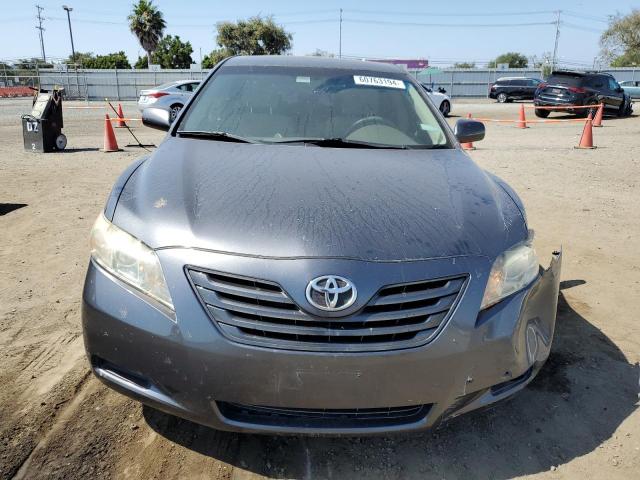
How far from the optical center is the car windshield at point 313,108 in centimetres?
315

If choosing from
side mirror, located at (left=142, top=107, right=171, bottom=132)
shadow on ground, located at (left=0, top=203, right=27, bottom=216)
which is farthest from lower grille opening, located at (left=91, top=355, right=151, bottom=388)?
shadow on ground, located at (left=0, top=203, right=27, bottom=216)

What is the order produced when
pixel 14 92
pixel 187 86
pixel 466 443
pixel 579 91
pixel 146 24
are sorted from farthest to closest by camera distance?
pixel 146 24 < pixel 14 92 < pixel 579 91 < pixel 187 86 < pixel 466 443

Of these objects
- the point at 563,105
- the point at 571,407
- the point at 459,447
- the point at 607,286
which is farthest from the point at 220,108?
the point at 563,105

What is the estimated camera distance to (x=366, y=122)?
3.30 m

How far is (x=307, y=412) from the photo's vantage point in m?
1.88

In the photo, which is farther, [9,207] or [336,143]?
[9,207]

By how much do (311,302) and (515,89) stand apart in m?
32.2

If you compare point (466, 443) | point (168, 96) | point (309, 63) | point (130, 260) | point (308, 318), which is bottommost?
point (466, 443)

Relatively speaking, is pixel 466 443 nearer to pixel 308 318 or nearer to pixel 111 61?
pixel 308 318

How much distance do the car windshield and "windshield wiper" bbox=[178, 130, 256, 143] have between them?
0.03 meters

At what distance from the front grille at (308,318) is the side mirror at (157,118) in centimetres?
226

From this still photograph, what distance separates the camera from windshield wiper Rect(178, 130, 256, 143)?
301 cm

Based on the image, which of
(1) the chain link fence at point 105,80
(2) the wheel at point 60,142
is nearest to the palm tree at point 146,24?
(1) the chain link fence at point 105,80

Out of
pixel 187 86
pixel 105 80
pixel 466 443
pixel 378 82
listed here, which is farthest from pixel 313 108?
pixel 105 80
